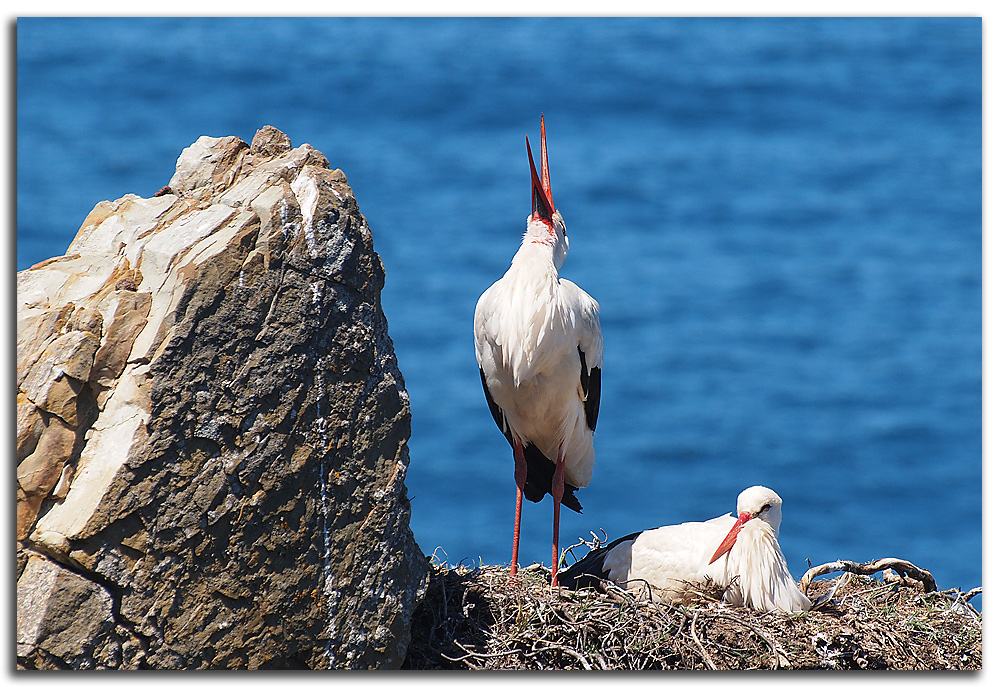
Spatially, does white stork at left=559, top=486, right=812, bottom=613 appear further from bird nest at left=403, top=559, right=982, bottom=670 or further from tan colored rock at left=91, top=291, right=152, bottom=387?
tan colored rock at left=91, top=291, right=152, bottom=387

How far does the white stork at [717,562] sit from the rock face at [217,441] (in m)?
1.36

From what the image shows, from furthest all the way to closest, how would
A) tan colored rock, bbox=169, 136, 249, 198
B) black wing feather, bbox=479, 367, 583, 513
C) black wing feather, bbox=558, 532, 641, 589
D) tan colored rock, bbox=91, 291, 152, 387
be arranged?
black wing feather, bbox=479, 367, 583, 513, black wing feather, bbox=558, 532, 641, 589, tan colored rock, bbox=169, 136, 249, 198, tan colored rock, bbox=91, 291, 152, 387

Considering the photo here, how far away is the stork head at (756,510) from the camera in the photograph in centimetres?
509

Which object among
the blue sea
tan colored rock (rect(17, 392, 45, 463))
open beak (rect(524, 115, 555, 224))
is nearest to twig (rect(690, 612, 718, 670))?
open beak (rect(524, 115, 555, 224))

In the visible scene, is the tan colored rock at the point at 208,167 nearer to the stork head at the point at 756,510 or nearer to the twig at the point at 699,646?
the twig at the point at 699,646

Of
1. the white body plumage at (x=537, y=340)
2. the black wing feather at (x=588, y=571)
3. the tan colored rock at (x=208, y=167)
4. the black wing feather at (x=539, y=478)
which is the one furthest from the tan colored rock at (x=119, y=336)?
the black wing feather at (x=539, y=478)

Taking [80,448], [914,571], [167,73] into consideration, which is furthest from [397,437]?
[167,73]

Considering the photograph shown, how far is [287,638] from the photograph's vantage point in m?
3.81

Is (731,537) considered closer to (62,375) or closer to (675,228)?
(62,375)

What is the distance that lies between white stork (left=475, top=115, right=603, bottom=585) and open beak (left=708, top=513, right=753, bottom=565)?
731mm

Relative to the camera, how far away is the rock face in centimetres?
352

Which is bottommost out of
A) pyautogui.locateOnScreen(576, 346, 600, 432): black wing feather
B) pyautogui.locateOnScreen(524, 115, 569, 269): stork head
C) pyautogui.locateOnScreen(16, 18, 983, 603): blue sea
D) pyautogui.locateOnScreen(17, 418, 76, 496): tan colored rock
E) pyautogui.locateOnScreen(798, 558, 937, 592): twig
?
pyautogui.locateOnScreen(17, 418, 76, 496): tan colored rock

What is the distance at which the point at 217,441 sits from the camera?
3678 millimetres

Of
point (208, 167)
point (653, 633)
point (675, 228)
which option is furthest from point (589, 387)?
point (675, 228)
